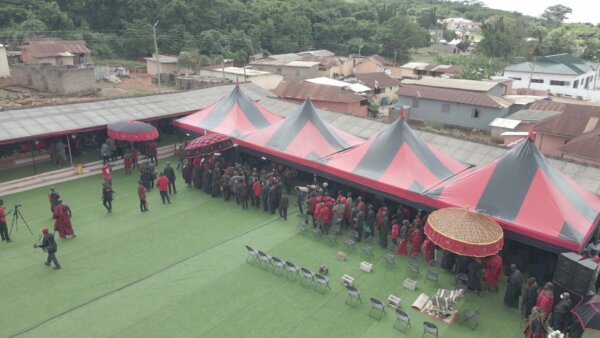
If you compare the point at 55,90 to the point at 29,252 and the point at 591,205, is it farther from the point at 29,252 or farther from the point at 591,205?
the point at 591,205

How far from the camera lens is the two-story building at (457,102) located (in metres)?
27.8

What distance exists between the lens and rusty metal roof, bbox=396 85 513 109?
90.7 ft

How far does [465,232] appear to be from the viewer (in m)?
8.89

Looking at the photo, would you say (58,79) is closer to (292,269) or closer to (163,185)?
(163,185)

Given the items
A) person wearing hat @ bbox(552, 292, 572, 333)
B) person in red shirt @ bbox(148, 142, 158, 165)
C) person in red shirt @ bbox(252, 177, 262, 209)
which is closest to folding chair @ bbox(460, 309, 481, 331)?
person wearing hat @ bbox(552, 292, 572, 333)

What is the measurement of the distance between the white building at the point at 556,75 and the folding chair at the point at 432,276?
40.4m

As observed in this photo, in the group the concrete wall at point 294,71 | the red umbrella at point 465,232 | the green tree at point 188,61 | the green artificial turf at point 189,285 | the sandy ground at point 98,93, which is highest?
the green tree at point 188,61

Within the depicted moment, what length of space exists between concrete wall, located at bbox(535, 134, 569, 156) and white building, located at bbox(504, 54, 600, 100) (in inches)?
1066

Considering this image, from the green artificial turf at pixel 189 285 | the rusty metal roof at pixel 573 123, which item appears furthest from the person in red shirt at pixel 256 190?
A: the rusty metal roof at pixel 573 123

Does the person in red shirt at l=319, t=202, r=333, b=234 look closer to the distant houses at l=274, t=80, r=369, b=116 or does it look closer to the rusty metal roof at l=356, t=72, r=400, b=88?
the distant houses at l=274, t=80, r=369, b=116

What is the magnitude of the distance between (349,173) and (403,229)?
2455 mm

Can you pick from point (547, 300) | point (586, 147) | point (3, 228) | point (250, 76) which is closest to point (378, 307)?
point (547, 300)

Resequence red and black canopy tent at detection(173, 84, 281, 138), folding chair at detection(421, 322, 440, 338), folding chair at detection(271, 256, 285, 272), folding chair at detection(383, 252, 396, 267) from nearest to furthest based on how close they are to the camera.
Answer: folding chair at detection(421, 322, 440, 338) < folding chair at detection(271, 256, 285, 272) < folding chair at detection(383, 252, 396, 267) < red and black canopy tent at detection(173, 84, 281, 138)

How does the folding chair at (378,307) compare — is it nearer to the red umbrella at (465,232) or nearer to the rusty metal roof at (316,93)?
the red umbrella at (465,232)
